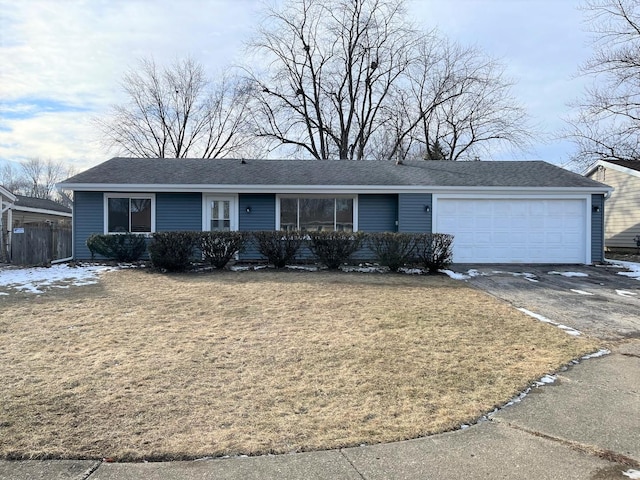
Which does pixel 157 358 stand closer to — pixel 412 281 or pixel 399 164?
pixel 412 281

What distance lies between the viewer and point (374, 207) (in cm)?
1444

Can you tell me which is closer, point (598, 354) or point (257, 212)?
point (598, 354)

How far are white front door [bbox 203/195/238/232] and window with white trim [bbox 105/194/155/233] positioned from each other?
175cm

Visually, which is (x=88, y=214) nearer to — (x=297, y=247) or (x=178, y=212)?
(x=178, y=212)

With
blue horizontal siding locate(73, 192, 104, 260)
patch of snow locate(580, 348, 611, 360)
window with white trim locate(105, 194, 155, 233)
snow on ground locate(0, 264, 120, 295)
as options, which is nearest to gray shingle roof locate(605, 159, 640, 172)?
patch of snow locate(580, 348, 611, 360)

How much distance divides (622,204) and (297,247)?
16.2 meters

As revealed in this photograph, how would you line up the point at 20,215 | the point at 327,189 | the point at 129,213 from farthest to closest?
the point at 20,215
the point at 129,213
the point at 327,189

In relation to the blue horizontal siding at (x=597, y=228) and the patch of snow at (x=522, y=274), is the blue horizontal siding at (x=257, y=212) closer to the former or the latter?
the patch of snow at (x=522, y=274)

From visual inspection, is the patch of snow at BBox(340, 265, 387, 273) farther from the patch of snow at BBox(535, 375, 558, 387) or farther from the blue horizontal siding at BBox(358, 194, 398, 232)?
the patch of snow at BBox(535, 375, 558, 387)

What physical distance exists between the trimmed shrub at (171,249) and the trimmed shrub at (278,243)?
1.73 m

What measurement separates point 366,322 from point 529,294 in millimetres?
A: 4212

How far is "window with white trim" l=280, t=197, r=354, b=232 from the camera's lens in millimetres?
14375

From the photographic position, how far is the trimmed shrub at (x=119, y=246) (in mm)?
12586

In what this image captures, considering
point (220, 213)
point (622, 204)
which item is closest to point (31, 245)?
point (220, 213)
